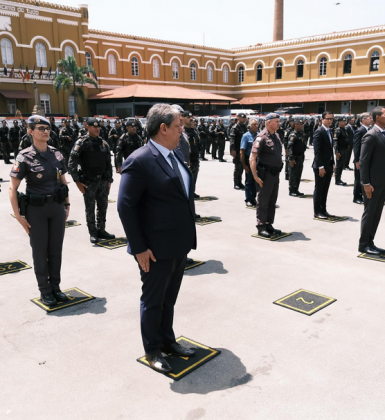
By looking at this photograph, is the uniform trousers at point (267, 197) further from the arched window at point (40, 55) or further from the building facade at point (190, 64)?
the arched window at point (40, 55)

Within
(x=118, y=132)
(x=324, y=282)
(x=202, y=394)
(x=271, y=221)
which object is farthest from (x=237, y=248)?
(x=118, y=132)

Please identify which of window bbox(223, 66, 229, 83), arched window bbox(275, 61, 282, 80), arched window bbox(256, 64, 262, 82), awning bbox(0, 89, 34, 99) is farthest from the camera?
window bbox(223, 66, 229, 83)

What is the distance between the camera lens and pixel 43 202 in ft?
13.7

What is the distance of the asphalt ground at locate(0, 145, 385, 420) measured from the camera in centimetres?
279

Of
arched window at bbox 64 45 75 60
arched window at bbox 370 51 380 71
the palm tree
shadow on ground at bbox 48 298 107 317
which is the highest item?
arched window at bbox 64 45 75 60

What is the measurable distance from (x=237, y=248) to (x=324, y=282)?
1.58m

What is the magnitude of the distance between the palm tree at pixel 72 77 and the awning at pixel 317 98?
19.3 metres

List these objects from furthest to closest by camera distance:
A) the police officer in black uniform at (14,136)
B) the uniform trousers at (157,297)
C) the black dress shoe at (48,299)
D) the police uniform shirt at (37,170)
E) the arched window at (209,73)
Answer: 1. the arched window at (209,73)
2. the police officer in black uniform at (14,136)
3. the black dress shoe at (48,299)
4. the police uniform shirt at (37,170)
5. the uniform trousers at (157,297)

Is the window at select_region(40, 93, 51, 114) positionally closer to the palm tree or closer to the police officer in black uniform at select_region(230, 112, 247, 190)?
the palm tree

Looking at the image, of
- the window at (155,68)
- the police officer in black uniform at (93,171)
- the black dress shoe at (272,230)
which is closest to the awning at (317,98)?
the window at (155,68)

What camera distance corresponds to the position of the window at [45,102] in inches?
1550

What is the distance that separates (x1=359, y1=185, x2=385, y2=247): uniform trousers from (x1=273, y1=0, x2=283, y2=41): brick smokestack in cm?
5738

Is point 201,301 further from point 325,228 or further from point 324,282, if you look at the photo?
point 325,228

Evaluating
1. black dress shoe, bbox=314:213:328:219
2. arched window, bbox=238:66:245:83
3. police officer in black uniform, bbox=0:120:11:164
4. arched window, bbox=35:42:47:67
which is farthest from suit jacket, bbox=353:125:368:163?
arched window, bbox=238:66:245:83
